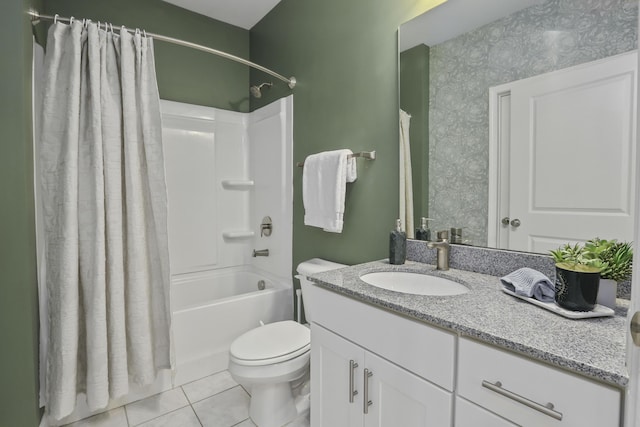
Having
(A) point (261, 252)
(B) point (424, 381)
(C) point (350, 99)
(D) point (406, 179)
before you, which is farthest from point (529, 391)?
(A) point (261, 252)

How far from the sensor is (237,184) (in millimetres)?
2686

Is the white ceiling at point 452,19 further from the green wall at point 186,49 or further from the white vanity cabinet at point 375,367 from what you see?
the green wall at point 186,49

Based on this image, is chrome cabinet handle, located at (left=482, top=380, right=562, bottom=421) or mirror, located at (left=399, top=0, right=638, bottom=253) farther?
mirror, located at (left=399, top=0, right=638, bottom=253)

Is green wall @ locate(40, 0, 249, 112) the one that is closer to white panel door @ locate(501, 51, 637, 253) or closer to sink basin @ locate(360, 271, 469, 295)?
sink basin @ locate(360, 271, 469, 295)

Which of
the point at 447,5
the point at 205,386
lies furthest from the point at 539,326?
the point at 205,386

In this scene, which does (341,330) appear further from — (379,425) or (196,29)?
(196,29)

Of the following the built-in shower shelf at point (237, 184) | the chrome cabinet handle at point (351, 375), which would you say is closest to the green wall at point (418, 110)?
the chrome cabinet handle at point (351, 375)

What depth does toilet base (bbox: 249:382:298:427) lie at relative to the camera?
5.08 feet

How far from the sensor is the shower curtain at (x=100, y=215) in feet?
4.75

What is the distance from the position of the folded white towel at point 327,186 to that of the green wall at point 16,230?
4.44 ft

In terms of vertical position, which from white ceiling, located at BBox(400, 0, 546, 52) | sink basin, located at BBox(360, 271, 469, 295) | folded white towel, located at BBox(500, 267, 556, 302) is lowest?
sink basin, located at BBox(360, 271, 469, 295)

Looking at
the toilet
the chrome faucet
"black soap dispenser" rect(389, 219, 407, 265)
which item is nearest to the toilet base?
the toilet

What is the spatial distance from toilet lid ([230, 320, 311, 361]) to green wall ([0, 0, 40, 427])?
0.93 metres

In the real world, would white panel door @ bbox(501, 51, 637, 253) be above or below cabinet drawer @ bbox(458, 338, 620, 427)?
above
